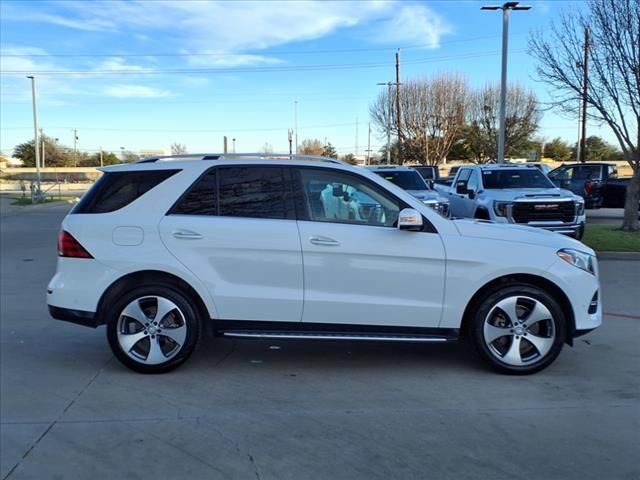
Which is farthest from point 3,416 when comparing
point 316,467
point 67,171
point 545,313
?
point 67,171

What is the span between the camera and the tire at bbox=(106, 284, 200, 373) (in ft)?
15.5

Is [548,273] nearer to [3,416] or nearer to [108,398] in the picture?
[108,398]

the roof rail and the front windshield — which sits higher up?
the roof rail

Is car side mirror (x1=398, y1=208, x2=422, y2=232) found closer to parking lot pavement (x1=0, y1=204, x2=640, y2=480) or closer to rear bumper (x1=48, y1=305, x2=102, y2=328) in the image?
parking lot pavement (x1=0, y1=204, x2=640, y2=480)

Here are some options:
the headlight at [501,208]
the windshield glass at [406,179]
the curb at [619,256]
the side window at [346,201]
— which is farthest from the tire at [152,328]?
the windshield glass at [406,179]

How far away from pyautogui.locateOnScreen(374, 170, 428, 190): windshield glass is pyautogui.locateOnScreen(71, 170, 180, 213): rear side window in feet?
31.3

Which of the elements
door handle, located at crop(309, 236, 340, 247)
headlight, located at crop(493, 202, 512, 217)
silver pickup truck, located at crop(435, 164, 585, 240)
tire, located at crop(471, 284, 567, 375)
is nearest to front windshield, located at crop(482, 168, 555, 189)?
silver pickup truck, located at crop(435, 164, 585, 240)

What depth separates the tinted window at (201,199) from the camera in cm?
483

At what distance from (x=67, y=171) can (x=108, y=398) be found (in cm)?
7017

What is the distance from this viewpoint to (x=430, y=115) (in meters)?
44.8

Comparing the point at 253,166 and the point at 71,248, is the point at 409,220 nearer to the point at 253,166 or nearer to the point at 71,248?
the point at 253,166

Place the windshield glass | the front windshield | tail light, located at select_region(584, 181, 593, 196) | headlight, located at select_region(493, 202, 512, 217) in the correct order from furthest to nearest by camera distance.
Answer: tail light, located at select_region(584, 181, 593, 196)
the windshield glass
the front windshield
headlight, located at select_region(493, 202, 512, 217)

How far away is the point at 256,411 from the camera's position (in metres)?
4.11

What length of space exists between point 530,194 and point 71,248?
29.5ft
